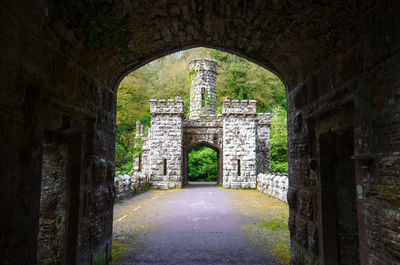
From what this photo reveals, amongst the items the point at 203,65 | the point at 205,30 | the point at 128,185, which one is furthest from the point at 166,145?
the point at 205,30

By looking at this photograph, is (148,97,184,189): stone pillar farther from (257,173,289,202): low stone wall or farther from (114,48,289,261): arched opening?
(257,173,289,202): low stone wall

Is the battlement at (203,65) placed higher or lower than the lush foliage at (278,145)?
higher

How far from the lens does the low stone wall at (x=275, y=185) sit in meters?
11.1

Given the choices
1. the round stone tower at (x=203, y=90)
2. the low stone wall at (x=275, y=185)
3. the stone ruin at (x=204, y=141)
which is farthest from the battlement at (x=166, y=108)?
the low stone wall at (x=275, y=185)

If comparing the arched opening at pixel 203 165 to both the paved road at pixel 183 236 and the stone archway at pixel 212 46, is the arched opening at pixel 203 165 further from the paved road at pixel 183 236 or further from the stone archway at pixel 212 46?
the stone archway at pixel 212 46

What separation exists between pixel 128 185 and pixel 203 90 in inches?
438

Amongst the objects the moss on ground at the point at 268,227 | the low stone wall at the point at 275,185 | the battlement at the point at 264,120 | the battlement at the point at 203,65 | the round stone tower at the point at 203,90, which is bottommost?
the moss on ground at the point at 268,227

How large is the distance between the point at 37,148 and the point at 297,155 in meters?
3.39

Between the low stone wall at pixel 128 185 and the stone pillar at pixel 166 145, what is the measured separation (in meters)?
0.96

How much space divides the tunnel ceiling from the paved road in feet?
9.57

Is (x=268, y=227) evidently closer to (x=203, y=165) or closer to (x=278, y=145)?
(x=203, y=165)

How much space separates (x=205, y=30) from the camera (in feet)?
13.5

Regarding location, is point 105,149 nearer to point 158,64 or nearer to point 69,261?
point 69,261

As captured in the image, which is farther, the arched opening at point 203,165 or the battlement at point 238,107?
the arched opening at point 203,165
